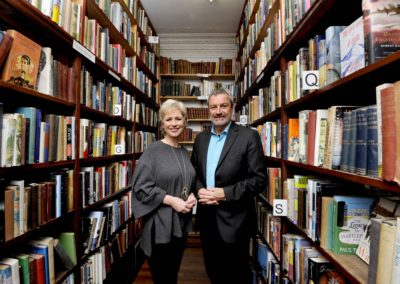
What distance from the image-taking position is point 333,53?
3.67ft

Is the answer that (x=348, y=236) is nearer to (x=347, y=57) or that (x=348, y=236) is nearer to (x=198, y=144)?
(x=347, y=57)

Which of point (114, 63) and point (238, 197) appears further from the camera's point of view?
point (114, 63)

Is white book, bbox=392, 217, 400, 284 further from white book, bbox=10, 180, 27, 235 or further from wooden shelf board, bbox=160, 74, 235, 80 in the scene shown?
wooden shelf board, bbox=160, 74, 235, 80

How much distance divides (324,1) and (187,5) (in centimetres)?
290

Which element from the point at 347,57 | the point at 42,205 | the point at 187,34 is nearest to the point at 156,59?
the point at 187,34

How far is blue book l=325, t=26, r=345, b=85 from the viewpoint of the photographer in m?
1.11

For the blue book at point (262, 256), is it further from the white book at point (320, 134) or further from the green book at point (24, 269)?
the green book at point (24, 269)

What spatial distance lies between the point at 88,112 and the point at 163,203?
3.77 ft

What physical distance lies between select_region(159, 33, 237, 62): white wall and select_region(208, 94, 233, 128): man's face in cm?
302

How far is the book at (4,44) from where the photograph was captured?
1107mm

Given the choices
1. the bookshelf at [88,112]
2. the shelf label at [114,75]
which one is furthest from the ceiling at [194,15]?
the shelf label at [114,75]

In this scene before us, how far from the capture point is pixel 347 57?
39.5 inches

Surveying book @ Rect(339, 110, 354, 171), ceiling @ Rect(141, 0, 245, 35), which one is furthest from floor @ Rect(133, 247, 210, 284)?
ceiling @ Rect(141, 0, 245, 35)

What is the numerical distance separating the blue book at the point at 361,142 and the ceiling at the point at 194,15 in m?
3.20
